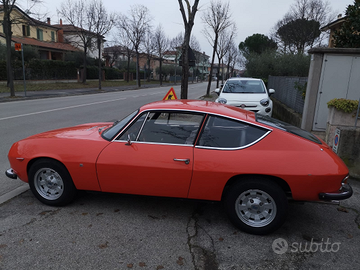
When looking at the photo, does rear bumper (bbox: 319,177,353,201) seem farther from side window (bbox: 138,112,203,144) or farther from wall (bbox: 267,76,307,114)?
wall (bbox: 267,76,307,114)

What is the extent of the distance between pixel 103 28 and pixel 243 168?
3399 centimetres

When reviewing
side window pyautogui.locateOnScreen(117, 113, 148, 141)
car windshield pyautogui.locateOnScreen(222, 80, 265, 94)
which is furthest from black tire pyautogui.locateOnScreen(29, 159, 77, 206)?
car windshield pyautogui.locateOnScreen(222, 80, 265, 94)

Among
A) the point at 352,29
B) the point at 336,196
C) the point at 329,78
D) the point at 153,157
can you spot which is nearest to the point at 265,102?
the point at 329,78

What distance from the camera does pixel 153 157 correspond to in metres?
3.46

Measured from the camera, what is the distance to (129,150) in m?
3.56

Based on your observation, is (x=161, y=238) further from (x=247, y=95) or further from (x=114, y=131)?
(x=247, y=95)

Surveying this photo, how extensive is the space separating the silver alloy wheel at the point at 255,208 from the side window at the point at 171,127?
2.88 feet

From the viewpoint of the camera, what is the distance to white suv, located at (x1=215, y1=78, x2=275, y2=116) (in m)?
9.56

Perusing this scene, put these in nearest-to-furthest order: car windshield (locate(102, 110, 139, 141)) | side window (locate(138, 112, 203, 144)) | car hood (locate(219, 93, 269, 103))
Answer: side window (locate(138, 112, 203, 144)) → car windshield (locate(102, 110, 139, 141)) → car hood (locate(219, 93, 269, 103))

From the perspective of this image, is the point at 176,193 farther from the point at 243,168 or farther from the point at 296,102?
the point at 296,102

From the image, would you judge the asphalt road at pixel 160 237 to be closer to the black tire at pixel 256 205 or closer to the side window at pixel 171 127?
the black tire at pixel 256 205

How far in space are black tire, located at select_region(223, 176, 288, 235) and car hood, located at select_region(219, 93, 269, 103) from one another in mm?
6779

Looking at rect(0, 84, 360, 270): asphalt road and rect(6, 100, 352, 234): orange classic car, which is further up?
rect(6, 100, 352, 234): orange classic car

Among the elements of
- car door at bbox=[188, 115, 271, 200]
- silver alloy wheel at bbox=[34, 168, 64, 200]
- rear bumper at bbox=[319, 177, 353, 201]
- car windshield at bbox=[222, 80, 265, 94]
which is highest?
car windshield at bbox=[222, 80, 265, 94]
